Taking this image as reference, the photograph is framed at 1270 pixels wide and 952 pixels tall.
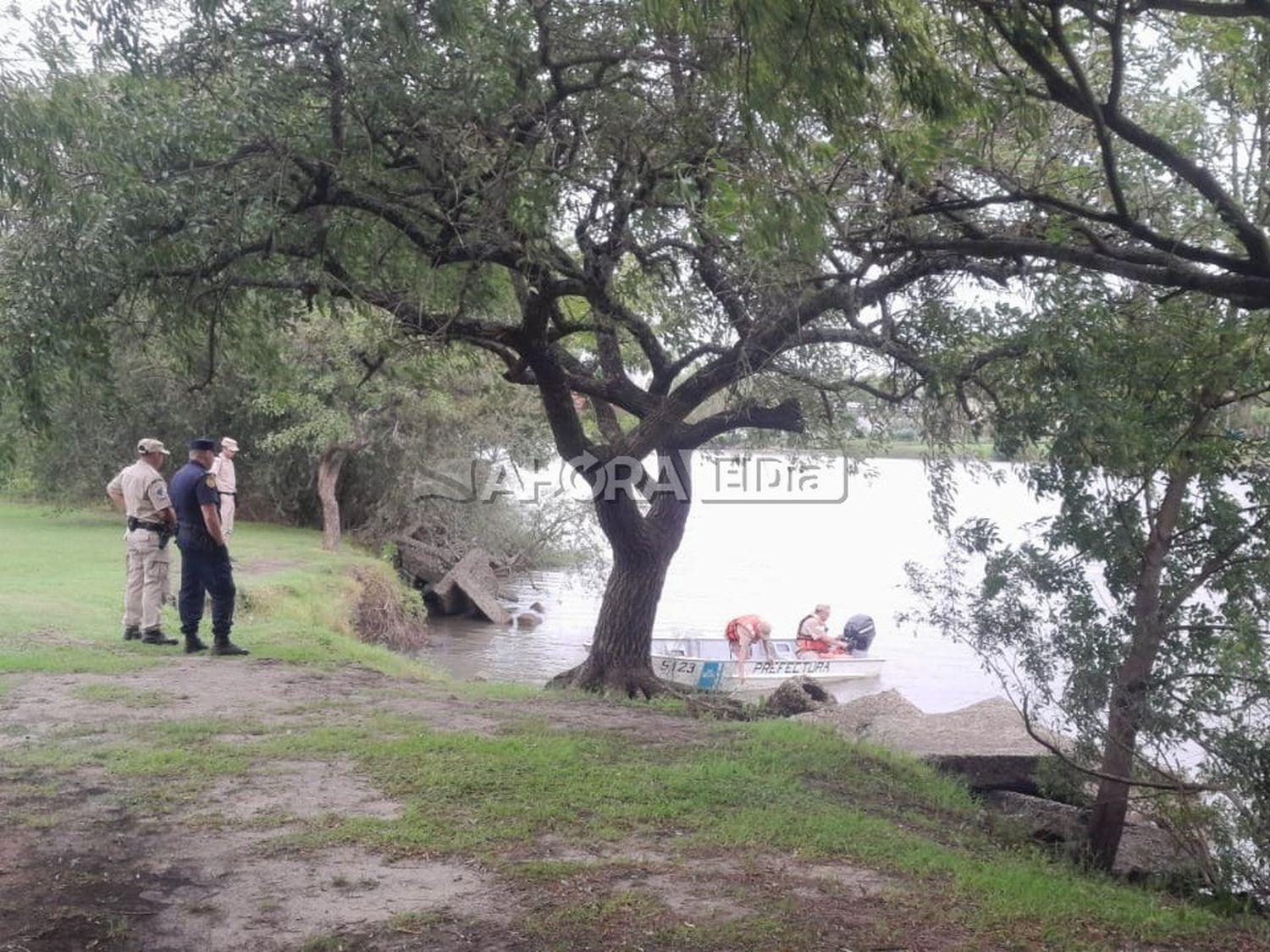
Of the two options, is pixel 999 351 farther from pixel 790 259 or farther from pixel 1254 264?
pixel 1254 264

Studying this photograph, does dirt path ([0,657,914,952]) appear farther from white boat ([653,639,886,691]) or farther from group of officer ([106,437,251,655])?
white boat ([653,639,886,691])

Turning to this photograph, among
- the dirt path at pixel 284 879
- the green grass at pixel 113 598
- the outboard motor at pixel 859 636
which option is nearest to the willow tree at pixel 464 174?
the dirt path at pixel 284 879

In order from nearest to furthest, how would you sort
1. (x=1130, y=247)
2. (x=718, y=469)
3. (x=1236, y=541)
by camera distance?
(x=1236, y=541), (x=1130, y=247), (x=718, y=469)

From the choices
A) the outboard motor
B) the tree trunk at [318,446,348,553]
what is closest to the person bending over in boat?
the outboard motor

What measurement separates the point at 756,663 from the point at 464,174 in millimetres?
14355

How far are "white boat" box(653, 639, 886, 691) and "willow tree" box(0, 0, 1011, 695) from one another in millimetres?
9127

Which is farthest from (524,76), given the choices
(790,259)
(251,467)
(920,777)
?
(251,467)

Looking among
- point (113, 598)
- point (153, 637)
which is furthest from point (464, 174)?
point (113, 598)

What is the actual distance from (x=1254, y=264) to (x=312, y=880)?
5071 mm

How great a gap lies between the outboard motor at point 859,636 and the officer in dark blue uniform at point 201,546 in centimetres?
1394

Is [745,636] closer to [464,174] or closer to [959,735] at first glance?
[959,735]

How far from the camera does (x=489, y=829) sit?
616 centimetres

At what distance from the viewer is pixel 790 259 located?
730cm

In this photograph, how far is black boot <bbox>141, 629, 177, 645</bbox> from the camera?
11805mm
